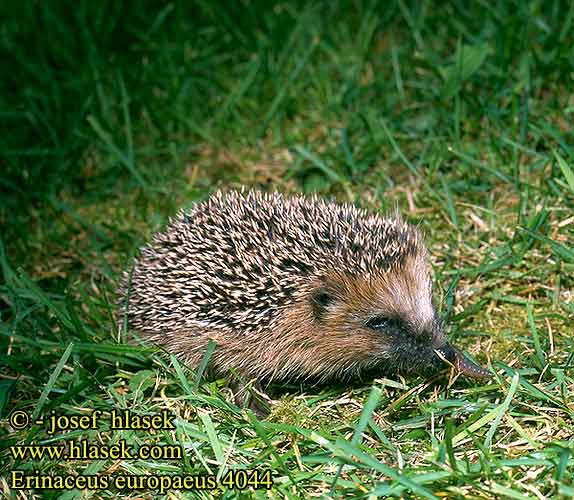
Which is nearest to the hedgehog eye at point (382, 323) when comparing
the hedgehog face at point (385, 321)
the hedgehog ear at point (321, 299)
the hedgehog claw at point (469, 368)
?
the hedgehog face at point (385, 321)

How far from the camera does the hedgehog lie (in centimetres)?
461

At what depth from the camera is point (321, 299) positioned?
4.70 meters

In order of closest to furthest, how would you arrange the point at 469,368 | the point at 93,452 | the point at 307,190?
the point at 93,452 → the point at 469,368 → the point at 307,190

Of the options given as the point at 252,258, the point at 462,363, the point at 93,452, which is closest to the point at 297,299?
the point at 252,258

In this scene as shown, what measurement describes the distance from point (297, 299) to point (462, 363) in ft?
3.22

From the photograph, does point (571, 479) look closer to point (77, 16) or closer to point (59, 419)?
point (59, 419)

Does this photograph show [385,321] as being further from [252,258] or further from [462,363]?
[252,258]

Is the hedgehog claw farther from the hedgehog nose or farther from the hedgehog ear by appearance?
the hedgehog ear

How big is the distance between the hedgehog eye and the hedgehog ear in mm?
257

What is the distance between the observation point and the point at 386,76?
7137mm

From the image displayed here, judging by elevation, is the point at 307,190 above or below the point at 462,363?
above

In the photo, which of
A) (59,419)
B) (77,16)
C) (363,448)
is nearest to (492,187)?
(363,448)

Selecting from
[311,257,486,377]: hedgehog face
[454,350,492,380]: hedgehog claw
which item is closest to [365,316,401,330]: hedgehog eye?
[311,257,486,377]: hedgehog face

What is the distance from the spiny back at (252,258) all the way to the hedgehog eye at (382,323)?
0.28 meters
